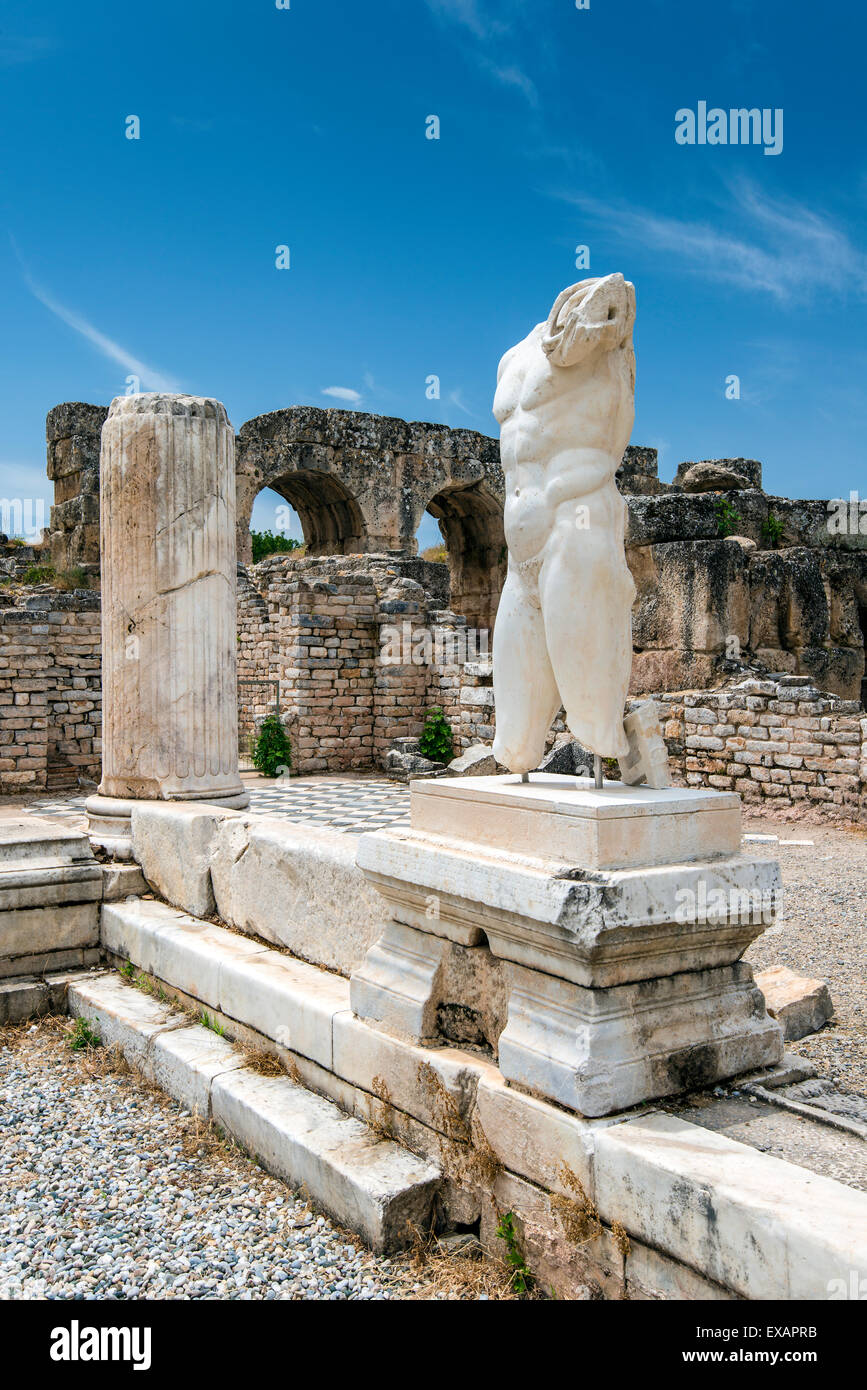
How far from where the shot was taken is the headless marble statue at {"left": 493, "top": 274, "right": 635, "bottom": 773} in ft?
8.52

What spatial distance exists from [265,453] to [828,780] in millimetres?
11412

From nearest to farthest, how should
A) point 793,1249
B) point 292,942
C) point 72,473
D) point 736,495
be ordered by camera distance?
point 793,1249
point 292,942
point 736,495
point 72,473

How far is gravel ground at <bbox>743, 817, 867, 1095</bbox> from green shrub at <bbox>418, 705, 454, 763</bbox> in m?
4.82

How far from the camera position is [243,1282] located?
2.48 metres

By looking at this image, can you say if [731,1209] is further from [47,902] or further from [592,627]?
[47,902]

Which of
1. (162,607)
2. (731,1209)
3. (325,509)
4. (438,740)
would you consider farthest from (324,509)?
(731,1209)

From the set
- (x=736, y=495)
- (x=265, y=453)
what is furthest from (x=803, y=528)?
(x=265, y=453)

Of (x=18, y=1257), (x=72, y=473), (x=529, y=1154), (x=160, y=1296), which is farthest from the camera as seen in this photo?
(x=72, y=473)

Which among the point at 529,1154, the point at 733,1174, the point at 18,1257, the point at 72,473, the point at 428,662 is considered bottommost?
the point at 18,1257

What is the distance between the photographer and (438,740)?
12.2 m

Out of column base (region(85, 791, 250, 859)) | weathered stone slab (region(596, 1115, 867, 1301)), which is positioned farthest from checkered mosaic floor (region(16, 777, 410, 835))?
weathered stone slab (region(596, 1115, 867, 1301))

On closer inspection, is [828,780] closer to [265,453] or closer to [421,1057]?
[421,1057]

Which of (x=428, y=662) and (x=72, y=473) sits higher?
(x=72, y=473)

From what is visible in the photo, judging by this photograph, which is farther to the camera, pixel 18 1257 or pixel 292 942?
pixel 292 942
